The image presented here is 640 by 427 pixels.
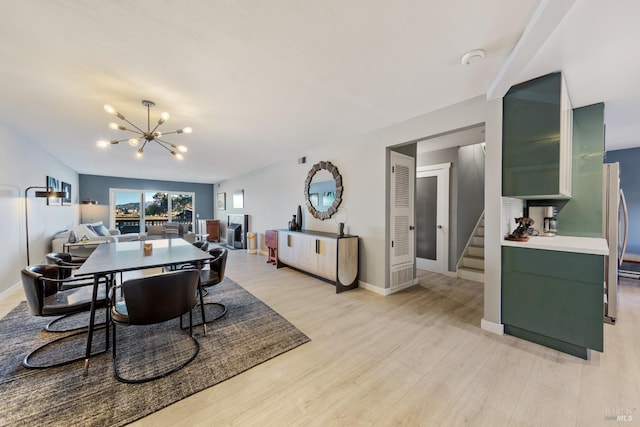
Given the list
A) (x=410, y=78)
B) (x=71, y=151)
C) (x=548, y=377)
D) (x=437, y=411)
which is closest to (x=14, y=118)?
(x=71, y=151)

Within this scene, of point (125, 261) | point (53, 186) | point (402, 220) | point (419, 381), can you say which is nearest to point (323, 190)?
point (402, 220)

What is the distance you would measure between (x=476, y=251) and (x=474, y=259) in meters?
0.24

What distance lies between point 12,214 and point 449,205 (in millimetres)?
7171

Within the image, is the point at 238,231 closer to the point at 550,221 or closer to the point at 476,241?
the point at 476,241

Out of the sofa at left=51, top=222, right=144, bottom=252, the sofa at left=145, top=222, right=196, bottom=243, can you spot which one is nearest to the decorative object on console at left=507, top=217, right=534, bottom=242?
the sofa at left=145, top=222, right=196, bottom=243

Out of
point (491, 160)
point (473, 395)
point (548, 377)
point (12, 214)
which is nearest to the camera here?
point (473, 395)

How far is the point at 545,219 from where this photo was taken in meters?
2.88

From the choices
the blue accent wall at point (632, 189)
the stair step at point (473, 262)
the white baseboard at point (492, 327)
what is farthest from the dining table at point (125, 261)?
the blue accent wall at point (632, 189)

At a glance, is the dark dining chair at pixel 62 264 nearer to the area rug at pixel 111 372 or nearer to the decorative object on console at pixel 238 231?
the area rug at pixel 111 372

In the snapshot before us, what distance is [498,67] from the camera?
6.82 feet

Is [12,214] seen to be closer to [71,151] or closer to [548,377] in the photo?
[71,151]

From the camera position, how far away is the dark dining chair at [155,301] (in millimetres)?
1740

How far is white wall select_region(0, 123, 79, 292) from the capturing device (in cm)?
333

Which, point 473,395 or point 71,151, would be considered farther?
point 71,151
